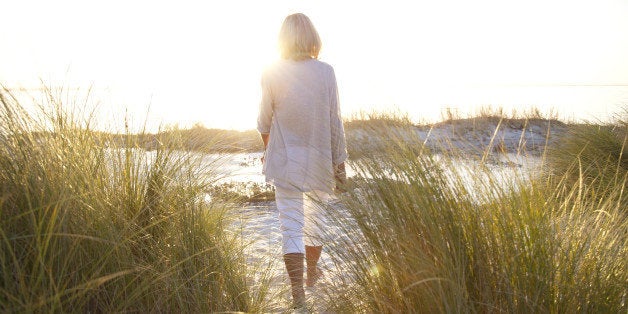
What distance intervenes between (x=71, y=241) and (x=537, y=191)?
6.34 ft

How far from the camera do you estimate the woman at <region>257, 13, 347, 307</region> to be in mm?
3520

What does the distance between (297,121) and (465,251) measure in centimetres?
167

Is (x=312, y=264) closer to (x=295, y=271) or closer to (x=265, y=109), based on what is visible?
(x=295, y=271)

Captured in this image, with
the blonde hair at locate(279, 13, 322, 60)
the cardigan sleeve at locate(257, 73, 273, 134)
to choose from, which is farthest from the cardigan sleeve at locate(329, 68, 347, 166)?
the cardigan sleeve at locate(257, 73, 273, 134)

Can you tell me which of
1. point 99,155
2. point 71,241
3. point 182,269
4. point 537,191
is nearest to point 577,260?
point 537,191

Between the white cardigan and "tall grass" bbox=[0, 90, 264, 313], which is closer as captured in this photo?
"tall grass" bbox=[0, 90, 264, 313]

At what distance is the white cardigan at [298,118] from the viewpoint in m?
3.52

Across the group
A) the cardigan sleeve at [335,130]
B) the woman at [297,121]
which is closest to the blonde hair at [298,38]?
the woman at [297,121]

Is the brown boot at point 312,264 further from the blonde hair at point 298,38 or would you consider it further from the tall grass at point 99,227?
the blonde hair at point 298,38

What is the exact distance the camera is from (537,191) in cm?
236

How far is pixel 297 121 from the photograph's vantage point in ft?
Answer: 11.6

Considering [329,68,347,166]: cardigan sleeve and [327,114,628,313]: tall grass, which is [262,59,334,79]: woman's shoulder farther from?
[327,114,628,313]: tall grass

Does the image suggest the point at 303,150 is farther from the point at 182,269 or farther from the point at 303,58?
the point at 182,269

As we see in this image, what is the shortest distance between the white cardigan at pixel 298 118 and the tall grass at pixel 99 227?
51 centimetres
